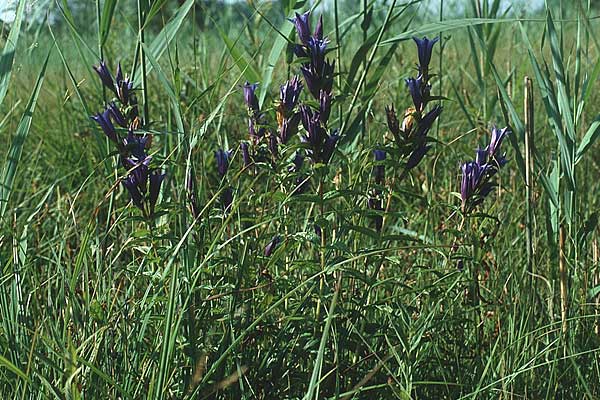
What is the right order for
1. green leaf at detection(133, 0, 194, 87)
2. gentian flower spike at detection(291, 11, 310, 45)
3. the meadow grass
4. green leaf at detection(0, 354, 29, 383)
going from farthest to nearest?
green leaf at detection(133, 0, 194, 87), gentian flower spike at detection(291, 11, 310, 45), the meadow grass, green leaf at detection(0, 354, 29, 383)

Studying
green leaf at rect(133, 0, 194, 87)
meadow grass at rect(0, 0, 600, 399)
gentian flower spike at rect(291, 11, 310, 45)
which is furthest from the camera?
green leaf at rect(133, 0, 194, 87)

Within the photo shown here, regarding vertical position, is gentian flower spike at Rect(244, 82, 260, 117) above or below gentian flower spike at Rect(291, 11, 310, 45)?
below

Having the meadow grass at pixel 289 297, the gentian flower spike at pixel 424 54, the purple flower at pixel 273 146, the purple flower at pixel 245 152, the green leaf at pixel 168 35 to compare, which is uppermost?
the green leaf at pixel 168 35

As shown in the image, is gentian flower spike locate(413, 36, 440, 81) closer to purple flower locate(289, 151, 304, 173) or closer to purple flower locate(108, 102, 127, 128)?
purple flower locate(289, 151, 304, 173)

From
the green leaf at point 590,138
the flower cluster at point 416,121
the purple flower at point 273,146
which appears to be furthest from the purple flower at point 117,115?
the green leaf at point 590,138

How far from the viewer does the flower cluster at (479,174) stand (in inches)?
58.9

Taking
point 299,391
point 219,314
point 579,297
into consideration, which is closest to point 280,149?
point 219,314

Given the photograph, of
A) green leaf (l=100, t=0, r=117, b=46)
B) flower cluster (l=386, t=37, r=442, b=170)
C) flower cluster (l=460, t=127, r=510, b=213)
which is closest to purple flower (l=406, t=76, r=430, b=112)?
flower cluster (l=386, t=37, r=442, b=170)

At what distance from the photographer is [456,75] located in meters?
4.16

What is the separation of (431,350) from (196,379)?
1.95ft

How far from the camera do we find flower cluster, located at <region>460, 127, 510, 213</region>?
150cm

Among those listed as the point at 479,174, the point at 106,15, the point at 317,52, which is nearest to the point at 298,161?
the point at 317,52

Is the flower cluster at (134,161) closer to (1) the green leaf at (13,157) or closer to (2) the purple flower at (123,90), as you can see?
(2) the purple flower at (123,90)

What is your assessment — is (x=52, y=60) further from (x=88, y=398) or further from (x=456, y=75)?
(x=88, y=398)
